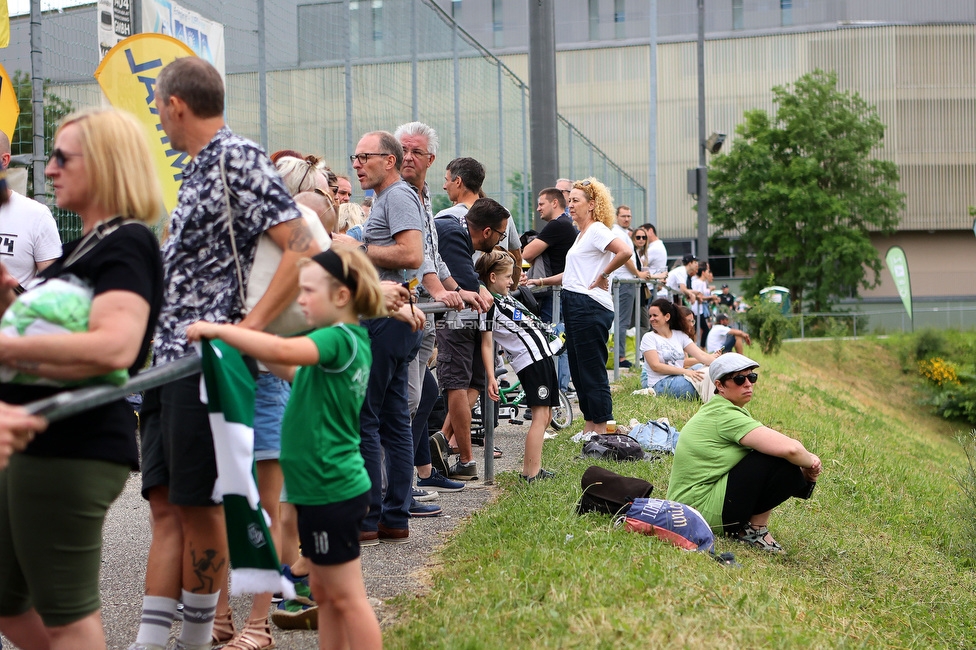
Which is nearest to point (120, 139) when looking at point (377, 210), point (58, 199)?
point (58, 199)

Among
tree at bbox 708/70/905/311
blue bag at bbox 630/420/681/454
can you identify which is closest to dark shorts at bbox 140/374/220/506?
blue bag at bbox 630/420/681/454

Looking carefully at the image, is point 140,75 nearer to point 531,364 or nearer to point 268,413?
point 531,364

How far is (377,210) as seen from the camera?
5.18 meters

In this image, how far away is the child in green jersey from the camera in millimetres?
3184

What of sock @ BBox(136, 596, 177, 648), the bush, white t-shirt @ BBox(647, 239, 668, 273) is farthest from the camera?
the bush

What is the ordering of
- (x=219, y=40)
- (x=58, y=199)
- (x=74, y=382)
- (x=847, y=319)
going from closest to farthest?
1. (x=74, y=382)
2. (x=58, y=199)
3. (x=219, y=40)
4. (x=847, y=319)

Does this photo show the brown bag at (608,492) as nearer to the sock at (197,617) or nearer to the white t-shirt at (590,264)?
the white t-shirt at (590,264)

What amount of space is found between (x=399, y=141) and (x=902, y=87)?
47617 mm

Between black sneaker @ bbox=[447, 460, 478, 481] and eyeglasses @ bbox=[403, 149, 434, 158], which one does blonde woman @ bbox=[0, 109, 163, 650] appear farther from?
black sneaker @ bbox=[447, 460, 478, 481]

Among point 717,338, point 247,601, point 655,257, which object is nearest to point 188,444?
point 247,601

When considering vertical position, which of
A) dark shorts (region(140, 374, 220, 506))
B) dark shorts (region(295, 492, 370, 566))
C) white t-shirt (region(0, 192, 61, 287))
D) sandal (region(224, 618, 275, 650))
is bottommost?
sandal (region(224, 618, 275, 650))

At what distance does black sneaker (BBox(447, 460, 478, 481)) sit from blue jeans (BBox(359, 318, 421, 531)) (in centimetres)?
169

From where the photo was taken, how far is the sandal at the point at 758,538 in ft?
21.1

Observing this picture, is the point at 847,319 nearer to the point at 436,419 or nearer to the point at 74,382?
the point at 436,419
